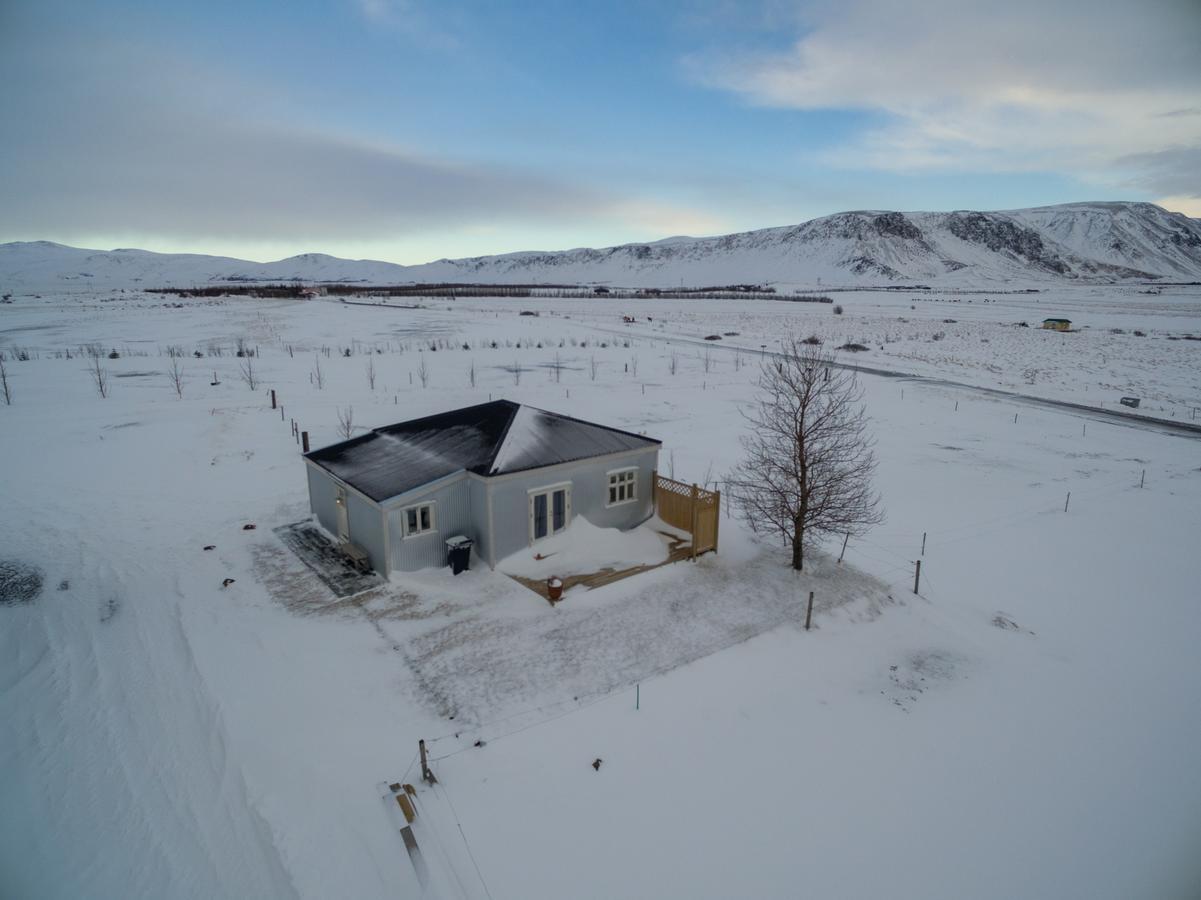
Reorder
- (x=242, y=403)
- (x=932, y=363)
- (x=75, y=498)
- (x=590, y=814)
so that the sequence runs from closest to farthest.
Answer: (x=590, y=814) < (x=75, y=498) < (x=242, y=403) < (x=932, y=363)

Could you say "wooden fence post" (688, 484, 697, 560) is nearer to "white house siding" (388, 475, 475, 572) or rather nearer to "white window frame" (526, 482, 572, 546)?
"white window frame" (526, 482, 572, 546)

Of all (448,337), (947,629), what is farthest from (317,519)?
(448,337)

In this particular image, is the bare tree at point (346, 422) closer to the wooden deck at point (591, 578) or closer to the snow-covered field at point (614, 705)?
the snow-covered field at point (614, 705)

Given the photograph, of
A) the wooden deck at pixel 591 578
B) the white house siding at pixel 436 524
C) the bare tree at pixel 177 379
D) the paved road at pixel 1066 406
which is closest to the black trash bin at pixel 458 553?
the white house siding at pixel 436 524

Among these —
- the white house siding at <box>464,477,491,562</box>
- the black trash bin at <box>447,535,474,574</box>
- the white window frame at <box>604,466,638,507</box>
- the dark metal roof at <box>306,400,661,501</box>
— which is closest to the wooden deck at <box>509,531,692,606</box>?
the white house siding at <box>464,477,491,562</box>

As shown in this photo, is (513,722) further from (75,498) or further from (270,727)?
(75,498)
